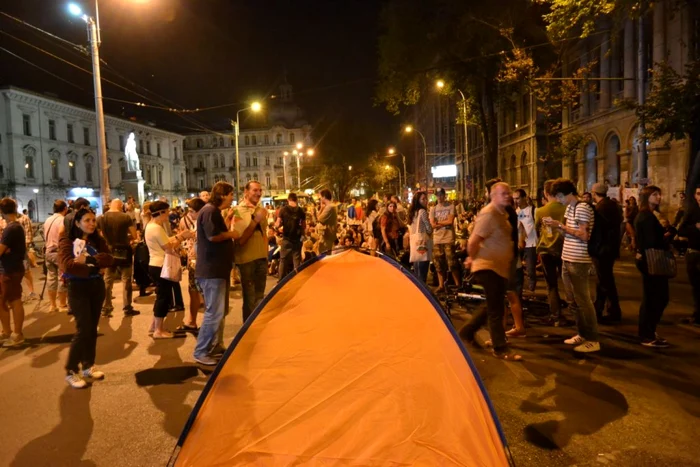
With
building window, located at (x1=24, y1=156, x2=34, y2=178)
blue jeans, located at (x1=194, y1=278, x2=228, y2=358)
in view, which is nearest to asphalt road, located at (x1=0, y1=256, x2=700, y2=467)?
blue jeans, located at (x1=194, y1=278, x2=228, y2=358)

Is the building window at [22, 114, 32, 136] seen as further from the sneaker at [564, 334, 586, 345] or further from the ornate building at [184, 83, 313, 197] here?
the sneaker at [564, 334, 586, 345]

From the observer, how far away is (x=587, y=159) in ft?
94.8

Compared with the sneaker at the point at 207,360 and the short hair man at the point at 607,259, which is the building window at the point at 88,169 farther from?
the short hair man at the point at 607,259

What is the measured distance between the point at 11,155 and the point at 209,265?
47.3 metres

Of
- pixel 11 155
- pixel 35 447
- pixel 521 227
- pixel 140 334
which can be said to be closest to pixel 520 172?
pixel 521 227

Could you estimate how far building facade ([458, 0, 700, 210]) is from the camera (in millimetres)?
19844

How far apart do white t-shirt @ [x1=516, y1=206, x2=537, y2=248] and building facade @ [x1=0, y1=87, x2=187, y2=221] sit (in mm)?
42881

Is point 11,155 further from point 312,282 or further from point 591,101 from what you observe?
point 312,282

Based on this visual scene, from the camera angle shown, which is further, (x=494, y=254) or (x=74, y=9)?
(x=74, y=9)

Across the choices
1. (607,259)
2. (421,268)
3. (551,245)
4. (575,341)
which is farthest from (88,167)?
(575,341)

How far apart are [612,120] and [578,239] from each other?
23.5 m

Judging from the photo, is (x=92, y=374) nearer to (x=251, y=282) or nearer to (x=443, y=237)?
(x=251, y=282)

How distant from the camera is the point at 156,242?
23.4ft

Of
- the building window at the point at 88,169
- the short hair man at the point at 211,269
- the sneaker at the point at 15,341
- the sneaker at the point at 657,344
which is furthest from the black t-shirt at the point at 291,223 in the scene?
the building window at the point at 88,169
